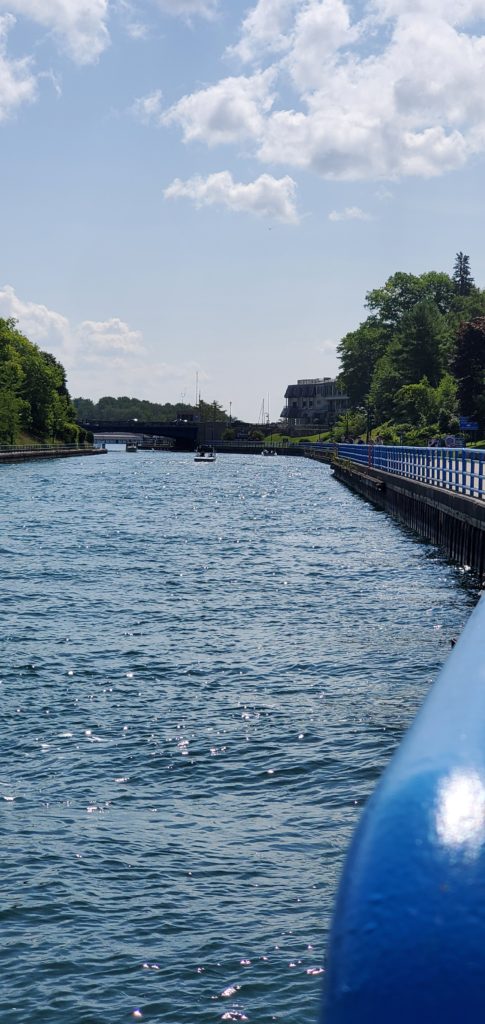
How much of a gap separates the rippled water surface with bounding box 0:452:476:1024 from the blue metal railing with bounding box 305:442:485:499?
284 cm

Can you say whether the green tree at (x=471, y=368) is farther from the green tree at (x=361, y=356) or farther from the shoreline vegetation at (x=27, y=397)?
the green tree at (x=361, y=356)

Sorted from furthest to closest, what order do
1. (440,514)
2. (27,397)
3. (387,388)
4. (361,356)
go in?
(361,356)
(387,388)
(27,397)
(440,514)

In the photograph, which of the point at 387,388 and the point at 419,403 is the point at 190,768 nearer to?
the point at 419,403

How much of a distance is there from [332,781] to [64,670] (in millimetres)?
6245

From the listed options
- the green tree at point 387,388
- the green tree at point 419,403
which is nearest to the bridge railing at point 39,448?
the green tree at point 387,388

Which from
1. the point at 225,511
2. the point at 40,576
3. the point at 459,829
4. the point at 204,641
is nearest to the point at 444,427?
the point at 225,511

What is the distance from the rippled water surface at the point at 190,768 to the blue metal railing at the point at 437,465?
9.30ft

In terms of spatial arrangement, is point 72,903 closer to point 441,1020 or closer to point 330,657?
point 441,1020

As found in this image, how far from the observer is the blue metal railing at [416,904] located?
5.57 feet

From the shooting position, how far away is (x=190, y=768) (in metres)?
11.8

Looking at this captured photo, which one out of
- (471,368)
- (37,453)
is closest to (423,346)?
(471,368)

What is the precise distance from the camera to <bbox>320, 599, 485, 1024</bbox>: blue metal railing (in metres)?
1.70

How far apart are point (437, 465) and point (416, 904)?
37.9 metres

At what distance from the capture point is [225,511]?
185 feet
